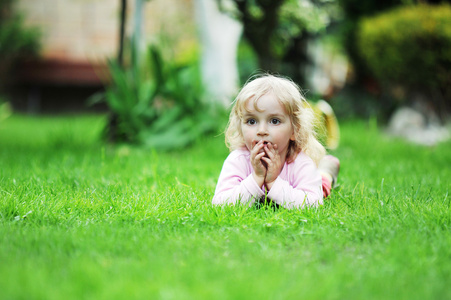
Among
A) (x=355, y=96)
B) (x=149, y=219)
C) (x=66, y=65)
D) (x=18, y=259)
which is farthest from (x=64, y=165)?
(x=66, y=65)

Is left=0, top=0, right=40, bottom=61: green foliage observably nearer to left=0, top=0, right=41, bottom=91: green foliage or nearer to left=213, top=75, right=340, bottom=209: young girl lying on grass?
left=0, top=0, right=41, bottom=91: green foliage

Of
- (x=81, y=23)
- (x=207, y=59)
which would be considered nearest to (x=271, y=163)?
(x=207, y=59)

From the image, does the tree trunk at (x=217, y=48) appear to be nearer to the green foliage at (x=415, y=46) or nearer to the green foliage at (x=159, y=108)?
the green foliage at (x=159, y=108)

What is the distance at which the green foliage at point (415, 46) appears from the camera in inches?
237

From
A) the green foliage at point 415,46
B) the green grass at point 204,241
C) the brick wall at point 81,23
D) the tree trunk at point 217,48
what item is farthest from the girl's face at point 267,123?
the brick wall at point 81,23

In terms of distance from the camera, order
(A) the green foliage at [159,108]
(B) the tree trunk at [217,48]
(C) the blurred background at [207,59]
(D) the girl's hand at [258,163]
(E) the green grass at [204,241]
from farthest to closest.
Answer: (B) the tree trunk at [217,48] < (C) the blurred background at [207,59] < (A) the green foliage at [159,108] < (D) the girl's hand at [258,163] < (E) the green grass at [204,241]

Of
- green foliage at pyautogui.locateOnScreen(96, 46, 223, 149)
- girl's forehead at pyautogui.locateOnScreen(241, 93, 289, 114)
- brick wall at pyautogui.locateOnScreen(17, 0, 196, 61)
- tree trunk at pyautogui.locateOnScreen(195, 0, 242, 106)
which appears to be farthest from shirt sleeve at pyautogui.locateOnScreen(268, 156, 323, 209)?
brick wall at pyautogui.locateOnScreen(17, 0, 196, 61)

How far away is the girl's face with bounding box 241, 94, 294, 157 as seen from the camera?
2486 mm

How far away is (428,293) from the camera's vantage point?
1.57m

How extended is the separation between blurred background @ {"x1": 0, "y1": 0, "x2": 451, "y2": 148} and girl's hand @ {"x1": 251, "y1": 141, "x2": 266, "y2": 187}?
2.70 metres

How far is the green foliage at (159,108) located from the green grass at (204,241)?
1708 mm

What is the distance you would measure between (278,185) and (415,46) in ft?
15.2

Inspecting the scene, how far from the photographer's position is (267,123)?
252cm

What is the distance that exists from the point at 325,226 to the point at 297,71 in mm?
8154
